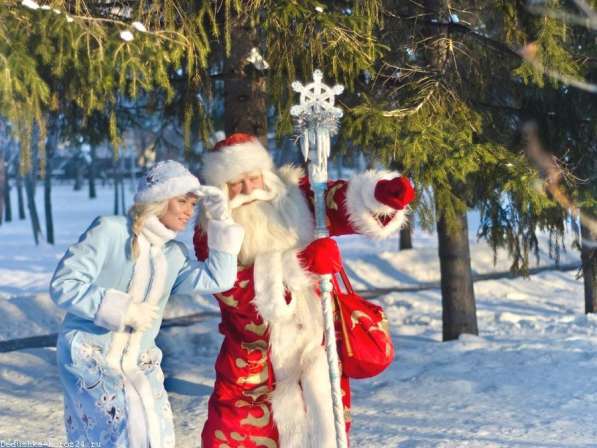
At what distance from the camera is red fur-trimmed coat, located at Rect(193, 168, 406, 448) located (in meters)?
4.22

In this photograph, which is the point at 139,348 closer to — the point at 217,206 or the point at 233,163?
the point at 217,206

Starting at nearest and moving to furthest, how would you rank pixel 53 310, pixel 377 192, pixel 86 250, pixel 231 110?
1. pixel 86 250
2. pixel 377 192
3. pixel 231 110
4. pixel 53 310

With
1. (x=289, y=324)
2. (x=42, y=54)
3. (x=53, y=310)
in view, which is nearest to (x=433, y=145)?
(x=289, y=324)

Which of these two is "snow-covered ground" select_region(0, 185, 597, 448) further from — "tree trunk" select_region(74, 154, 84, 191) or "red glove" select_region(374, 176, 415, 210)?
"tree trunk" select_region(74, 154, 84, 191)

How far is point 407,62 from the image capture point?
281 inches

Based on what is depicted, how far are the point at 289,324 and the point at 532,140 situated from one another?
424 cm

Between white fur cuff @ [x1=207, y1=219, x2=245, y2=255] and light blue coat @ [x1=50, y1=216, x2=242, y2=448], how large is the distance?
28 centimetres

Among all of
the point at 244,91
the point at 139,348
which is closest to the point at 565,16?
the point at 244,91

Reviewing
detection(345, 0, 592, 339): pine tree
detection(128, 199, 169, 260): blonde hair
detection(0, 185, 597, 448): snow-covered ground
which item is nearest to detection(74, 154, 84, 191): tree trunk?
detection(0, 185, 597, 448): snow-covered ground

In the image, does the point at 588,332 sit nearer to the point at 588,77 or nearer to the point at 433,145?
the point at 588,77

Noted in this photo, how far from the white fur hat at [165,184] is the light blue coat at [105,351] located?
15 cm

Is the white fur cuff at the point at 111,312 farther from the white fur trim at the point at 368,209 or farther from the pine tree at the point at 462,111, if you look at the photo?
the pine tree at the point at 462,111

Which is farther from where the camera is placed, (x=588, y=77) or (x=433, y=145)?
(x=588, y=77)

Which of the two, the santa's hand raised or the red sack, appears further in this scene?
the red sack
